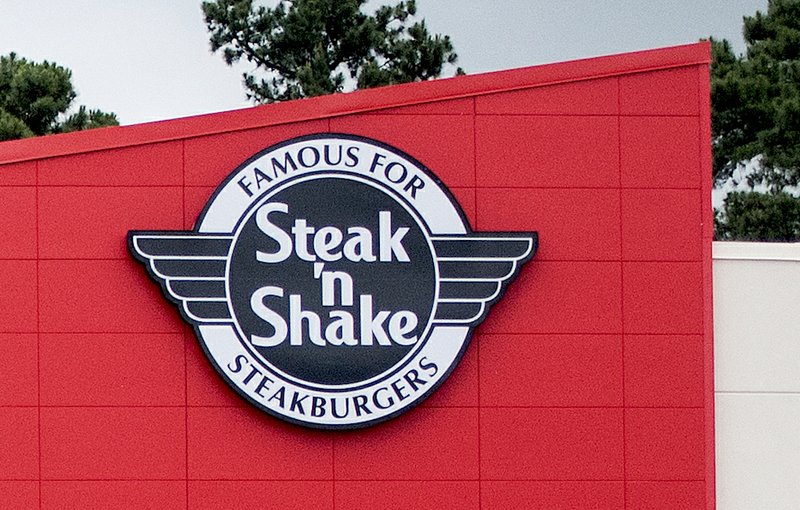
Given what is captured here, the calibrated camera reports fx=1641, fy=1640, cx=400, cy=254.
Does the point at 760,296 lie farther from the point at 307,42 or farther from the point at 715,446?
the point at 307,42

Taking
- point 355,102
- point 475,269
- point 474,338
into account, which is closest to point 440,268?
point 475,269

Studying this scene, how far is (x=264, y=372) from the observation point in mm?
13961

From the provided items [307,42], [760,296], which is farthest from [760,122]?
[760,296]

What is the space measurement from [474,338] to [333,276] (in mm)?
1344

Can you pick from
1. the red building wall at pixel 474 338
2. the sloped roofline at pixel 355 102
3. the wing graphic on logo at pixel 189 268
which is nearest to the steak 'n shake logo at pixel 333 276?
the wing graphic on logo at pixel 189 268

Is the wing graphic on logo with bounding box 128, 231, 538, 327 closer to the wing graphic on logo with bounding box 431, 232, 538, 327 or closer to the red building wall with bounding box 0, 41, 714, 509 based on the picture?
the wing graphic on logo with bounding box 431, 232, 538, 327

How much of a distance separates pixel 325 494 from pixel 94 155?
3525mm

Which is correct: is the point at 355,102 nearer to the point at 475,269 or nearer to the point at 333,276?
the point at 333,276

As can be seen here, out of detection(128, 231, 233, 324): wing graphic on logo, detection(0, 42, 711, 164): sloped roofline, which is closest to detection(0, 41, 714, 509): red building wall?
detection(0, 42, 711, 164): sloped roofline

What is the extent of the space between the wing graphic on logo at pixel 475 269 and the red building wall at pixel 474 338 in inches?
7.2

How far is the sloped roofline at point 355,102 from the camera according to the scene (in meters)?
14.1

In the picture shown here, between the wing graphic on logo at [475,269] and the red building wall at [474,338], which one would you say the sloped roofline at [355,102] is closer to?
the red building wall at [474,338]

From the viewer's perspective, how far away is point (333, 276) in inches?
555

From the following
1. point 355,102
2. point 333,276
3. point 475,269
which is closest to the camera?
point 333,276
